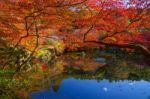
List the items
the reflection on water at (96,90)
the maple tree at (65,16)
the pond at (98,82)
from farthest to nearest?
the pond at (98,82), the reflection on water at (96,90), the maple tree at (65,16)

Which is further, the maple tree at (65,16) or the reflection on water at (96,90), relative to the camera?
the reflection on water at (96,90)

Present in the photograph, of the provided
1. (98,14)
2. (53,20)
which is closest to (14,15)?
(53,20)

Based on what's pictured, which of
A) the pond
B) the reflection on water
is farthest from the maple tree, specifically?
the pond

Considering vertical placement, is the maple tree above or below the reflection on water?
above

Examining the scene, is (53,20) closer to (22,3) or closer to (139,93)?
(22,3)

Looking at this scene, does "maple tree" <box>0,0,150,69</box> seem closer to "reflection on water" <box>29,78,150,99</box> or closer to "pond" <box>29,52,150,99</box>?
"reflection on water" <box>29,78,150,99</box>

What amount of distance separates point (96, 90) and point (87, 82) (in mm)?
1884

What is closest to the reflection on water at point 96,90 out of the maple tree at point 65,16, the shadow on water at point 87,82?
the shadow on water at point 87,82

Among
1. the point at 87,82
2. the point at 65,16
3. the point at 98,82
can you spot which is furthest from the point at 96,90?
the point at 65,16

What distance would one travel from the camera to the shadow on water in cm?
1210

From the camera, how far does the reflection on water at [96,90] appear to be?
12.3 metres

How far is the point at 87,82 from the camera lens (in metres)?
15.7

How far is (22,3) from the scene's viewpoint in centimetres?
1001

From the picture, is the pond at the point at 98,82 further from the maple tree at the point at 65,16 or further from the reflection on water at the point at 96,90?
the maple tree at the point at 65,16
